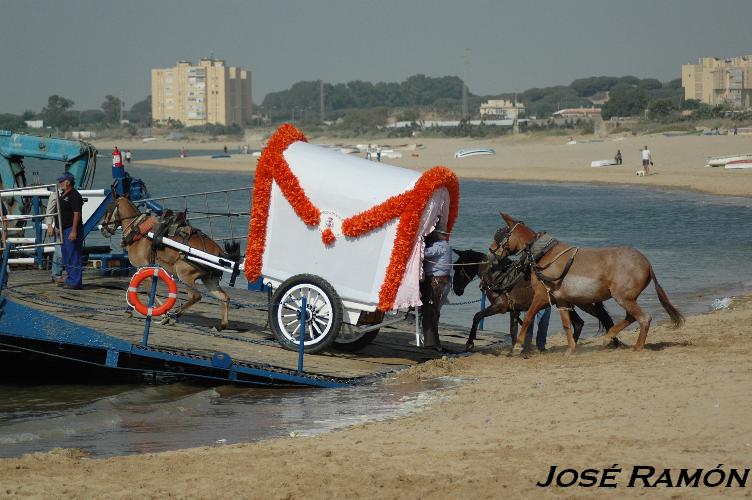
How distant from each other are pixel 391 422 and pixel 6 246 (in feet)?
17.9

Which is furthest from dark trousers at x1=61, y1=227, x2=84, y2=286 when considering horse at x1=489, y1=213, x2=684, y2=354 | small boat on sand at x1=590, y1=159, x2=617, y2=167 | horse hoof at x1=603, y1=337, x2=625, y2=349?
small boat on sand at x1=590, y1=159, x2=617, y2=167

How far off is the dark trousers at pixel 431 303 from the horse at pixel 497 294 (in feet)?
2.32

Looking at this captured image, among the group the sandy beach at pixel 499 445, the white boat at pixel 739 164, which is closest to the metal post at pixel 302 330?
the sandy beach at pixel 499 445

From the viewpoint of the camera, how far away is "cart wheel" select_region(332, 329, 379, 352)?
573 inches

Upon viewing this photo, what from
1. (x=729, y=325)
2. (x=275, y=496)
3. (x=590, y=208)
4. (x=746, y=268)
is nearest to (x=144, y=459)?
(x=275, y=496)

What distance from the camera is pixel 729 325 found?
16.0 meters

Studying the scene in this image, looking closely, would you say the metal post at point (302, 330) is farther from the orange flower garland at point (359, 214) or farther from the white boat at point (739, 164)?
the white boat at point (739, 164)

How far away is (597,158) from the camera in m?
77.2

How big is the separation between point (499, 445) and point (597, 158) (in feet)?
230

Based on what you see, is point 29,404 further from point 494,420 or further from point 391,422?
point 494,420

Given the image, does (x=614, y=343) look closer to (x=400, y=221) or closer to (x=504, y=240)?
(x=504, y=240)

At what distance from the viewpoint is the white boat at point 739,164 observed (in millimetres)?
59812

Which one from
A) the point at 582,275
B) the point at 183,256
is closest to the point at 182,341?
the point at 183,256

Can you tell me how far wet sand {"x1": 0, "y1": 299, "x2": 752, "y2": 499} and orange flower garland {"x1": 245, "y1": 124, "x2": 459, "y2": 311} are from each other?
73.8 inches
